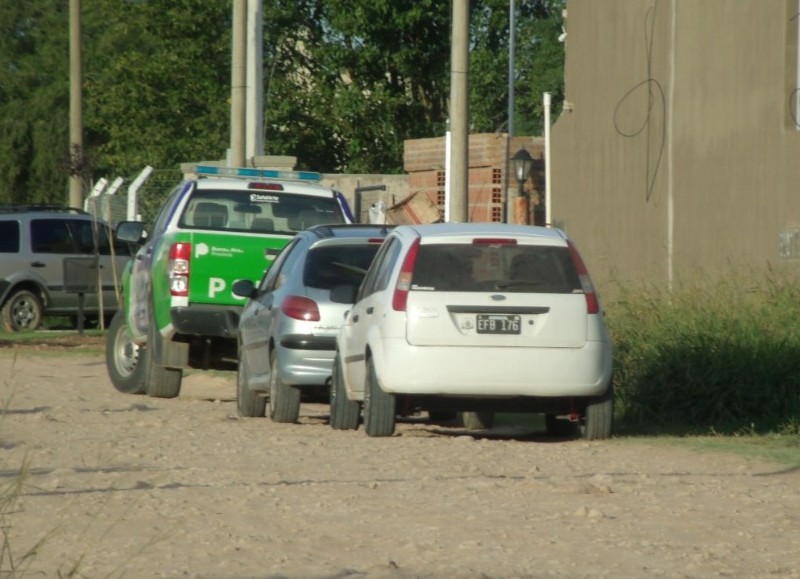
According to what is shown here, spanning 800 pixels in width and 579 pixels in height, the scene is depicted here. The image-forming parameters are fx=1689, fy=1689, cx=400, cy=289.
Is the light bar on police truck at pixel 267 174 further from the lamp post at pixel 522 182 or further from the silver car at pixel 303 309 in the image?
the lamp post at pixel 522 182

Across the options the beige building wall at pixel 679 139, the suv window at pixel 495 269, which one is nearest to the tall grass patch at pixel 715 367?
the suv window at pixel 495 269

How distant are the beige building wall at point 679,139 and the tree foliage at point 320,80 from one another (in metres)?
22.3

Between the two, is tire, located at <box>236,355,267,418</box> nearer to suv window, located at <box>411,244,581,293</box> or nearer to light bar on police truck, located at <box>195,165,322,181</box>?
light bar on police truck, located at <box>195,165,322,181</box>

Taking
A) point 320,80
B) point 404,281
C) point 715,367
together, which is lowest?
point 715,367

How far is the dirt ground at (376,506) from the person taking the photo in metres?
7.06

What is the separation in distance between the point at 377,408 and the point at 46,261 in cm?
1704

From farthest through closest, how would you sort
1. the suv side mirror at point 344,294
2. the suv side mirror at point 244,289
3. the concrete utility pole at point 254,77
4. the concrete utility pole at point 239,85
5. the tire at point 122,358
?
1. the concrete utility pole at point 254,77
2. the concrete utility pole at point 239,85
3. the tire at point 122,358
4. the suv side mirror at point 244,289
5. the suv side mirror at point 344,294

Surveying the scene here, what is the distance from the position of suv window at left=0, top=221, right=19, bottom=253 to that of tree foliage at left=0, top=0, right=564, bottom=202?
54.6 ft

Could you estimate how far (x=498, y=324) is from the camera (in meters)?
11.6

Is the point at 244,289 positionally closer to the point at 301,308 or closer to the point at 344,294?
the point at 301,308

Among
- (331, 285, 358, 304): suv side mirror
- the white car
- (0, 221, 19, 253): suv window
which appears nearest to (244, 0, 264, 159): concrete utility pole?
(0, 221, 19, 253): suv window

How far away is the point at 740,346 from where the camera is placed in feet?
45.3

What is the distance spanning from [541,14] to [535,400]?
4456 cm

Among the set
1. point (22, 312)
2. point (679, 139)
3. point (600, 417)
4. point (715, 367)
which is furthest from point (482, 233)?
point (22, 312)
